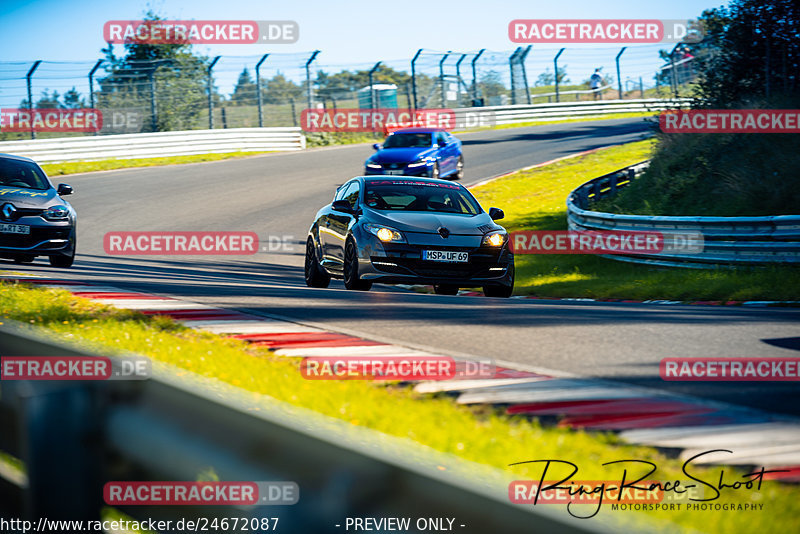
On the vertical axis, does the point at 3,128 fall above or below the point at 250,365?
above

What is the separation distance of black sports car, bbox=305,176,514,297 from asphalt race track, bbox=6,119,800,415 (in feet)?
1.28

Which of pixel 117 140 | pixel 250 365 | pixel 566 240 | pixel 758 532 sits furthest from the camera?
pixel 117 140

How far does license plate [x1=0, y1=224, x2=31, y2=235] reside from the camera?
12188 mm

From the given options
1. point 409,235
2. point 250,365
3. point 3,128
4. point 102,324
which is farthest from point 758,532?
point 3,128

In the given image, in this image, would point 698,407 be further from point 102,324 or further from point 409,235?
point 409,235

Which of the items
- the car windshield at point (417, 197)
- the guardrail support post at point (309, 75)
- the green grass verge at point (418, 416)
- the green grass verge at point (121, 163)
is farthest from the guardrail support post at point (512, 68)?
the green grass verge at point (418, 416)

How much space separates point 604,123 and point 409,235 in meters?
34.6

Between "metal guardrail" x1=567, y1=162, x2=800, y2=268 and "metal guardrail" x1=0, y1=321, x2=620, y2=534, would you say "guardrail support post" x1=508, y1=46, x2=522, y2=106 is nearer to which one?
"metal guardrail" x1=567, y1=162, x2=800, y2=268

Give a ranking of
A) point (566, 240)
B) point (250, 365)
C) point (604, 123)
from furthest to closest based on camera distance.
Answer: point (604, 123), point (566, 240), point (250, 365)

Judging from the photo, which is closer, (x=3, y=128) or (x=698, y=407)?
(x=698, y=407)

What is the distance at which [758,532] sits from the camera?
9.68 ft

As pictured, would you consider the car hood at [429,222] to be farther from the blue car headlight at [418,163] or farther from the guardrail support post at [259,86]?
the guardrail support post at [259,86]

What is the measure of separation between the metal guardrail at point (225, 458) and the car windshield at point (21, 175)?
10229 mm
